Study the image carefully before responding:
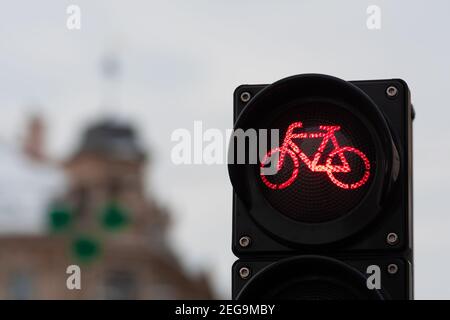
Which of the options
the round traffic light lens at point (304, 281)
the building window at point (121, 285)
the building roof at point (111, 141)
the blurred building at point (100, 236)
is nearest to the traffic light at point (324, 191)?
the round traffic light lens at point (304, 281)

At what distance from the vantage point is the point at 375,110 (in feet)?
13.1

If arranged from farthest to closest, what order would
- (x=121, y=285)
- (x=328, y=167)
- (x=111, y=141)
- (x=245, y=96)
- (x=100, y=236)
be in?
(x=111, y=141)
(x=121, y=285)
(x=100, y=236)
(x=245, y=96)
(x=328, y=167)

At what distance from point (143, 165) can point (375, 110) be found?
6304 centimetres

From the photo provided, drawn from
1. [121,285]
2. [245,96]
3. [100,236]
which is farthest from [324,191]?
[121,285]

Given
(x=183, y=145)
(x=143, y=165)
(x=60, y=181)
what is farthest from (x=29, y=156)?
(x=183, y=145)

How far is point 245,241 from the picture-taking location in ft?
13.4

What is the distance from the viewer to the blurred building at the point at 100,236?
5950 centimetres

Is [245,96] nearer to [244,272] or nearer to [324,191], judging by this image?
[324,191]

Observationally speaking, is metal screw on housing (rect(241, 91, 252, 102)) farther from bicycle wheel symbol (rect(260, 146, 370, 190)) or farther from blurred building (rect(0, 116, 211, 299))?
blurred building (rect(0, 116, 211, 299))

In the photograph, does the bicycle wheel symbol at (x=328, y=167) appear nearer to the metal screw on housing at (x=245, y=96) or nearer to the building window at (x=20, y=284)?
the metal screw on housing at (x=245, y=96)

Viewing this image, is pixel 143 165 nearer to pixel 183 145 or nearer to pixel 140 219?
pixel 140 219

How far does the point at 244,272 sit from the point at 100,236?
2084 inches

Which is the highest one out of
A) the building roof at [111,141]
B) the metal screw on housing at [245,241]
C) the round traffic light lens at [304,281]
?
the metal screw on housing at [245,241]
